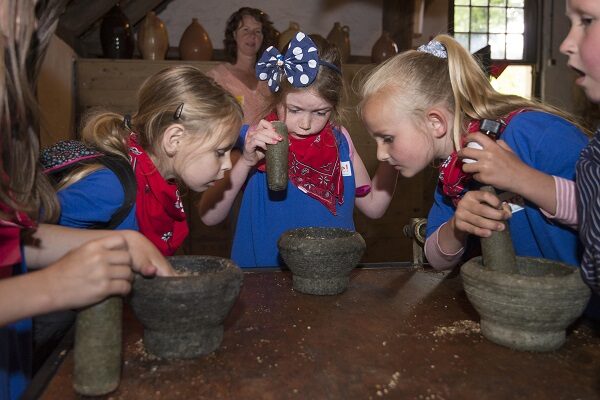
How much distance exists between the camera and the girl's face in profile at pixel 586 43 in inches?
42.5

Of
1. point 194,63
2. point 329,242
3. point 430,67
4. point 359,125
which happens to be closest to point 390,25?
point 359,125

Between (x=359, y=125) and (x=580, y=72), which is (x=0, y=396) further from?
(x=359, y=125)

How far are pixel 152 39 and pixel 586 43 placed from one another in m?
3.76

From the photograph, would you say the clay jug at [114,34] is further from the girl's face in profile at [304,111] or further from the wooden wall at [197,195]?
the girl's face in profile at [304,111]

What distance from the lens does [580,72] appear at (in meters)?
1.17

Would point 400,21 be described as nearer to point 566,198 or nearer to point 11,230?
point 566,198

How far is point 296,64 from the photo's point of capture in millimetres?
1890

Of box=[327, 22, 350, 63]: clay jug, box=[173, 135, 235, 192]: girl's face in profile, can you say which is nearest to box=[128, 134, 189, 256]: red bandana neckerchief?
box=[173, 135, 235, 192]: girl's face in profile

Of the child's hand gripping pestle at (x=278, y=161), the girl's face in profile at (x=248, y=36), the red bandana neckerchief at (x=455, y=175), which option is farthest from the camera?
the girl's face in profile at (x=248, y=36)

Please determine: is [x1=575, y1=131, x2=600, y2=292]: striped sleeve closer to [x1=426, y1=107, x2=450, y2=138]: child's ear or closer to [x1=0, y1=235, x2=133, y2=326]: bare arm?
[x1=426, y1=107, x2=450, y2=138]: child's ear

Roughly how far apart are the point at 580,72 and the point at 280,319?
830 millimetres

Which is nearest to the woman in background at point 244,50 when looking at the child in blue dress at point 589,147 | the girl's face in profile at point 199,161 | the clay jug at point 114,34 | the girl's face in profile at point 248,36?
the girl's face in profile at point 248,36

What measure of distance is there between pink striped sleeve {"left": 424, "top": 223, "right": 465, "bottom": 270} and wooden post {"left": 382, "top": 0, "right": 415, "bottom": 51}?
3.22 metres

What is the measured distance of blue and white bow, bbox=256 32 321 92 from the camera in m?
1.87
